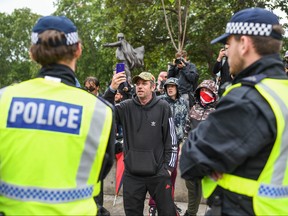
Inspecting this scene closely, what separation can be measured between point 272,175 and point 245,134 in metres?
0.27

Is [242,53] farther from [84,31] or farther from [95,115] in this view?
[84,31]

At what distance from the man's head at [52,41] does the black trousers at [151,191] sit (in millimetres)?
2608

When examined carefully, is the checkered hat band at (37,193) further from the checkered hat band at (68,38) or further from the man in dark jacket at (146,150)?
the man in dark jacket at (146,150)

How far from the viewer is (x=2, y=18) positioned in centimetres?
4231

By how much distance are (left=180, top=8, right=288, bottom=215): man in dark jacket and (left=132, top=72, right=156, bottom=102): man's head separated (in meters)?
2.55

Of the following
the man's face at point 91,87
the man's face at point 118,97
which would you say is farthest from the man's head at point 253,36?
the man's face at point 118,97

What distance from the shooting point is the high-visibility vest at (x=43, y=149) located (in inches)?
78.3

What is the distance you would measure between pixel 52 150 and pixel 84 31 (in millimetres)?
31956

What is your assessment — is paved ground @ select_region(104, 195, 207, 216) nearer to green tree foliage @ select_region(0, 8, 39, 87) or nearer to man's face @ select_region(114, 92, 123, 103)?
man's face @ select_region(114, 92, 123, 103)

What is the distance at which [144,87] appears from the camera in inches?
188

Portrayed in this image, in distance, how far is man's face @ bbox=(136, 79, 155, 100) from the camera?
4.73m

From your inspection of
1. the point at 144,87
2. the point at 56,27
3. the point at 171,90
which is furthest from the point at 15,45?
the point at 56,27

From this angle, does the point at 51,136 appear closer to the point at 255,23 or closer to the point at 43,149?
the point at 43,149

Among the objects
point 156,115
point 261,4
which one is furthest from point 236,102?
point 261,4
